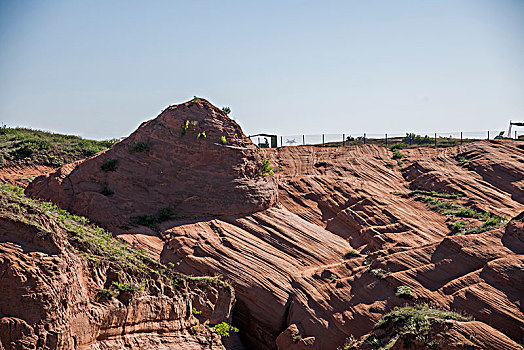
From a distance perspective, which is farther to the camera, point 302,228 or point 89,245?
point 302,228

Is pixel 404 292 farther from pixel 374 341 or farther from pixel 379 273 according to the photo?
pixel 374 341

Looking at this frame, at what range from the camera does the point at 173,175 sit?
2364 cm

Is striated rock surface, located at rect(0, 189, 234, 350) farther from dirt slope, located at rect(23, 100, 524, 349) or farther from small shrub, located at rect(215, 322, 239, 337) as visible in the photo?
dirt slope, located at rect(23, 100, 524, 349)

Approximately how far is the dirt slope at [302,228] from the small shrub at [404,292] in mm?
53

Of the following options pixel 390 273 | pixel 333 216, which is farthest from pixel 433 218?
pixel 390 273

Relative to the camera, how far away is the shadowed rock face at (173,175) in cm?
2208

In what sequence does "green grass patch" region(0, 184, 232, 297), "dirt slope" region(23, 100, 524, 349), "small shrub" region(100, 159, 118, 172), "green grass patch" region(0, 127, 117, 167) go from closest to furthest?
"green grass patch" region(0, 184, 232, 297) < "dirt slope" region(23, 100, 524, 349) < "small shrub" region(100, 159, 118, 172) < "green grass patch" region(0, 127, 117, 167)

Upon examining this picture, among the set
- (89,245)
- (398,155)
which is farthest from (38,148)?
(398,155)

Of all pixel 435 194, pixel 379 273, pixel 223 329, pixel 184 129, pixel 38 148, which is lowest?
pixel 223 329

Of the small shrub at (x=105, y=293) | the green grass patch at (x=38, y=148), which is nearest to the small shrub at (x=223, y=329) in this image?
the small shrub at (x=105, y=293)

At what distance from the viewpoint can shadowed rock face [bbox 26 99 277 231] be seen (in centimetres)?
2208

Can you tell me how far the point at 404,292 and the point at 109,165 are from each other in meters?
14.0

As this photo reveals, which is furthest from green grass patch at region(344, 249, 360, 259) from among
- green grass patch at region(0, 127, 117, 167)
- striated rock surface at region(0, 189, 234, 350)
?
green grass patch at region(0, 127, 117, 167)

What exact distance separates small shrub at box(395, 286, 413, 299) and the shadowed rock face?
304 inches
